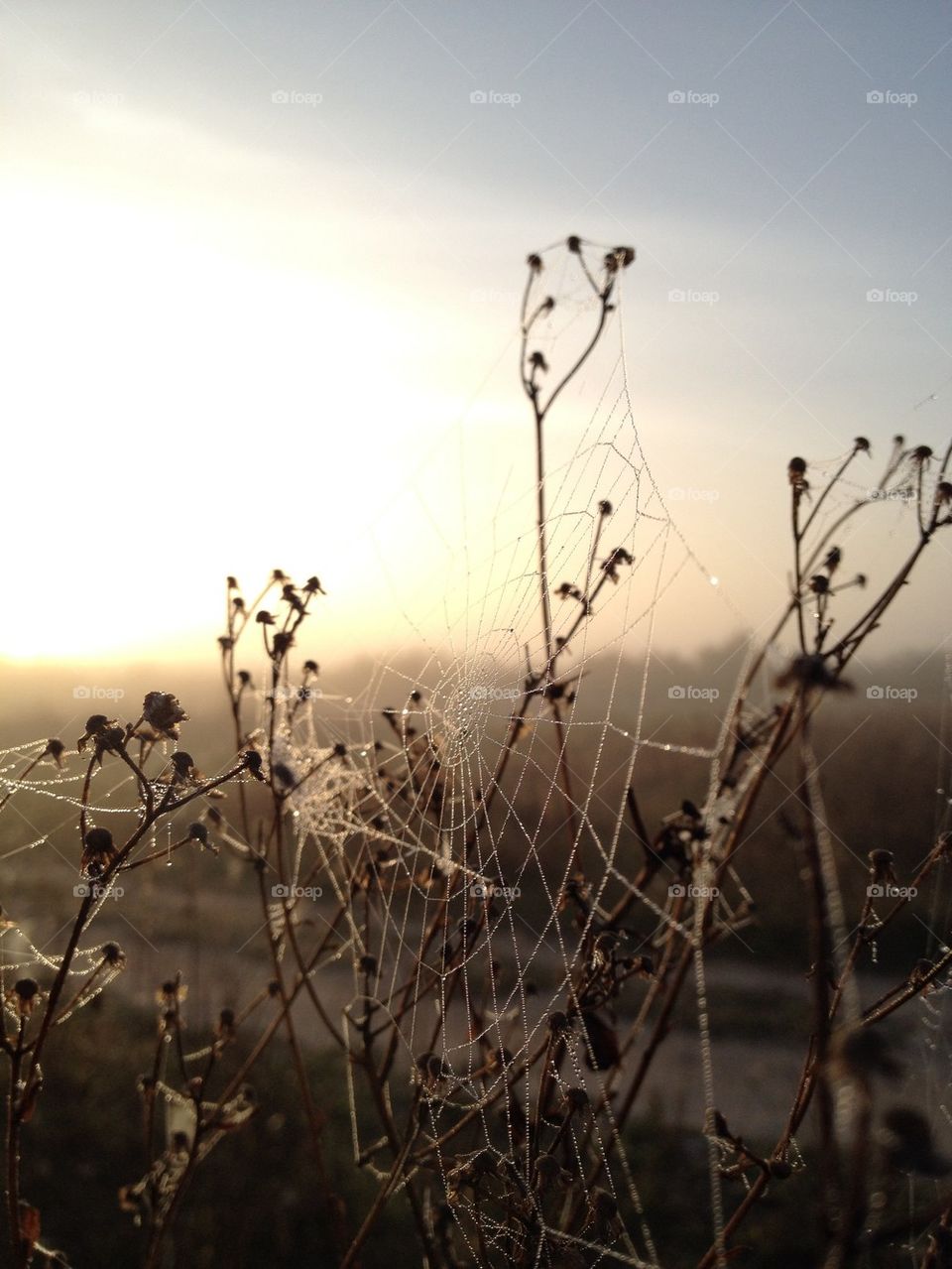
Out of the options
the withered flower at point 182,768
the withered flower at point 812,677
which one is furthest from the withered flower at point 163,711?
the withered flower at point 812,677

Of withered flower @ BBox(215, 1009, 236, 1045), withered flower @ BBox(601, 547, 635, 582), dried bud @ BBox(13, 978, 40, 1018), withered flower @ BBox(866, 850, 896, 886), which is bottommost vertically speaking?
withered flower @ BBox(215, 1009, 236, 1045)

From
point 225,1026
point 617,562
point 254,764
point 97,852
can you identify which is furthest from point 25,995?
point 617,562

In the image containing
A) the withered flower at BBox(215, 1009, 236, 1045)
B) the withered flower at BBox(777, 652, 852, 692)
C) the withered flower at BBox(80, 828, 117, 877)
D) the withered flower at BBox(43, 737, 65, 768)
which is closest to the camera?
the withered flower at BBox(777, 652, 852, 692)

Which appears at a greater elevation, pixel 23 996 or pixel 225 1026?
pixel 23 996

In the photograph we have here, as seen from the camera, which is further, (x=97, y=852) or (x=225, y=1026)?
(x=225, y=1026)

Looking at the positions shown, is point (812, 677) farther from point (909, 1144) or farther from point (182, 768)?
point (182, 768)

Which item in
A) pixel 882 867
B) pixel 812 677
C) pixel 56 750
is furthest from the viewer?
pixel 56 750

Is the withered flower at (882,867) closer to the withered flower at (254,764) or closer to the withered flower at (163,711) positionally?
the withered flower at (254,764)

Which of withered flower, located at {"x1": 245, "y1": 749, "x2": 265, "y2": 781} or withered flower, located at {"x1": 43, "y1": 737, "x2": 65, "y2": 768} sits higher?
withered flower, located at {"x1": 245, "y1": 749, "x2": 265, "y2": 781}

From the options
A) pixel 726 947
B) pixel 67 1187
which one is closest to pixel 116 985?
pixel 67 1187

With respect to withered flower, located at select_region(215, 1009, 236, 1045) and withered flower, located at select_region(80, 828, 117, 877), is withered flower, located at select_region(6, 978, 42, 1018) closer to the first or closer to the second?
withered flower, located at select_region(80, 828, 117, 877)

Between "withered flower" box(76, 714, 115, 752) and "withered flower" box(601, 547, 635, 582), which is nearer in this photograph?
"withered flower" box(76, 714, 115, 752)

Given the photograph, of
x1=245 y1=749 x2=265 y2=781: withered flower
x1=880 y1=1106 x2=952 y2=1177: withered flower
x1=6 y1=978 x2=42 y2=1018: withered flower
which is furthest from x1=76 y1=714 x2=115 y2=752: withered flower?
x1=880 y1=1106 x2=952 y2=1177: withered flower

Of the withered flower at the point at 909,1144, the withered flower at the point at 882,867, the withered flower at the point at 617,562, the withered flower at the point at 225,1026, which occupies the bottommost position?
the withered flower at the point at 225,1026
